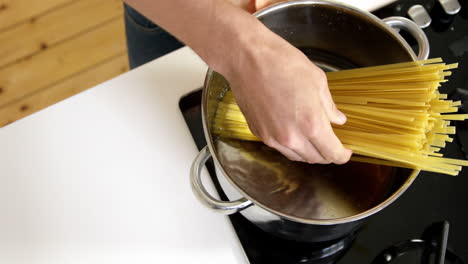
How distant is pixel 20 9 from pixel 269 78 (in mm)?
1083

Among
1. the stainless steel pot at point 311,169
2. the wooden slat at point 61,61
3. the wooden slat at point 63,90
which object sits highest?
the stainless steel pot at point 311,169

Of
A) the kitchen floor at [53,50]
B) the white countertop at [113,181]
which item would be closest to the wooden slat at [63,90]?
the kitchen floor at [53,50]

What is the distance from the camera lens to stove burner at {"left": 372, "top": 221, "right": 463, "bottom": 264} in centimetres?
58

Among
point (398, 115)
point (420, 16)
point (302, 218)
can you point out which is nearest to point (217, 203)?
point (302, 218)

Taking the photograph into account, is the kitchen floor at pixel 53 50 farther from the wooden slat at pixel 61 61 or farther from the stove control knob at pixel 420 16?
the stove control knob at pixel 420 16

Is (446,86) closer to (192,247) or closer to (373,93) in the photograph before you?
(373,93)

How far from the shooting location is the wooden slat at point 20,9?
1.30 metres

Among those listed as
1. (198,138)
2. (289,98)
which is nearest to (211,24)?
(289,98)

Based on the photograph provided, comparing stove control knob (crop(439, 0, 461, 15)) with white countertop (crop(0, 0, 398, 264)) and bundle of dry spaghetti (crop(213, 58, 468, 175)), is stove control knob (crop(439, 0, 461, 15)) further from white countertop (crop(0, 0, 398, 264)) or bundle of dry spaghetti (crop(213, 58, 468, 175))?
white countertop (crop(0, 0, 398, 264))

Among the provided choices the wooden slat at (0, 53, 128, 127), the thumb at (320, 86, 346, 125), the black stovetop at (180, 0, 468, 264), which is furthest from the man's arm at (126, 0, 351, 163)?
the wooden slat at (0, 53, 128, 127)

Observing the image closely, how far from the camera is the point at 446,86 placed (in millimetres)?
677

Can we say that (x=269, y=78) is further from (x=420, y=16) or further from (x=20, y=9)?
(x=20, y=9)

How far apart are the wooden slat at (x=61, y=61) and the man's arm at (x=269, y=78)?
90 centimetres

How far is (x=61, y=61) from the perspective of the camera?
131 centimetres
